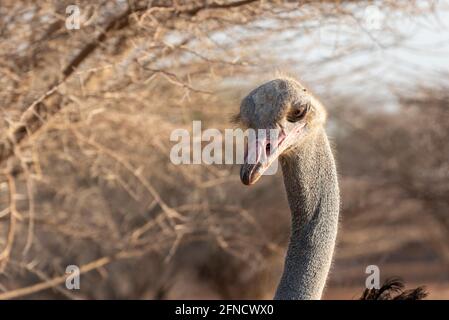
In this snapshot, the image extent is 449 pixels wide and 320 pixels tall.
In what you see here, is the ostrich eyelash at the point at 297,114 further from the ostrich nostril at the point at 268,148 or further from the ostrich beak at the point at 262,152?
the ostrich nostril at the point at 268,148

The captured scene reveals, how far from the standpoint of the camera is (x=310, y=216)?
3.43 metres

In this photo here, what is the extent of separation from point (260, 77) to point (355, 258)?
773 centimetres

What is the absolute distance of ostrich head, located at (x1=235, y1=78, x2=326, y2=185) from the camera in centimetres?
312

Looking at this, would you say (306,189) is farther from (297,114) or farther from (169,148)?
(169,148)

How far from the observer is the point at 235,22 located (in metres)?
5.89

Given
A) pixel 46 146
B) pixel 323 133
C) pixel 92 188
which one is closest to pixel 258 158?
pixel 323 133

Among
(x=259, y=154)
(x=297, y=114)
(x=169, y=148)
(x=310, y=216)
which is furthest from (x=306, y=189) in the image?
(x=169, y=148)

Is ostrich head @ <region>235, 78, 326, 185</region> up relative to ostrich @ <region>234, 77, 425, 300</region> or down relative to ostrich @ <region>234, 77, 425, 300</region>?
up

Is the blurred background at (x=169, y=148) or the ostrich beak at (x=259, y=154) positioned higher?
the ostrich beak at (x=259, y=154)

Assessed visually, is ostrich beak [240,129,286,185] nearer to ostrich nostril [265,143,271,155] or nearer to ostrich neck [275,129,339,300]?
ostrich nostril [265,143,271,155]

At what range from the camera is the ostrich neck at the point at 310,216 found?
3.39 metres

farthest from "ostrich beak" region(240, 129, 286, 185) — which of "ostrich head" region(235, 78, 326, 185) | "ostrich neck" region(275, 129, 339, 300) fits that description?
"ostrich neck" region(275, 129, 339, 300)

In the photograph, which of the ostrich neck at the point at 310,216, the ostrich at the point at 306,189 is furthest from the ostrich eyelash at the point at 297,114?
the ostrich neck at the point at 310,216

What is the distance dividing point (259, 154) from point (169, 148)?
4.69 m
